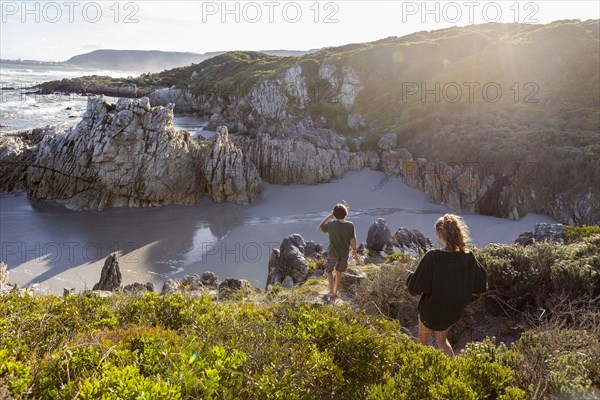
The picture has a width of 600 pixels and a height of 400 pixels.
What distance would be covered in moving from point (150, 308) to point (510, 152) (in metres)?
20.2

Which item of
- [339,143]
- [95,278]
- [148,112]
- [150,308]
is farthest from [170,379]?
[339,143]

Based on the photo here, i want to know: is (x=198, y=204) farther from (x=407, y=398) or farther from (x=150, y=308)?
(x=407, y=398)

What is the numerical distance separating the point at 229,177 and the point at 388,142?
10884 mm

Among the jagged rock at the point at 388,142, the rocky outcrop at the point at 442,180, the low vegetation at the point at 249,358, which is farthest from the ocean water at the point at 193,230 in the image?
the low vegetation at the point at 249,358

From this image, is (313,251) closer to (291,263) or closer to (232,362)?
(291,263)

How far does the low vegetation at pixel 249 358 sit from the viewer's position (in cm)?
294

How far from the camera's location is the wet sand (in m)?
13.9

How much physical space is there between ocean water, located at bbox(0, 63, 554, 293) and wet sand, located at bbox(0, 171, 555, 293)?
4 centimetres

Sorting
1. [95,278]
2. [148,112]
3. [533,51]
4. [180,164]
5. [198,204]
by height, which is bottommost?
[95,278]

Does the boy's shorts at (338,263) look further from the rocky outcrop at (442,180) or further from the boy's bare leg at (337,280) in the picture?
the rocky outcrop at (442,180)

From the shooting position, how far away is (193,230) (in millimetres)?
17422

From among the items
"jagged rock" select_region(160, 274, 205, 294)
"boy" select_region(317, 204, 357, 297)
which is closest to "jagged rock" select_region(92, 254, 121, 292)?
"jagged rock" select_region(160, 274, 205, 294)

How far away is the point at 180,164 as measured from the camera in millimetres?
21078

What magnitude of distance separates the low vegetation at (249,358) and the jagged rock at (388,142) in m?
20.2
